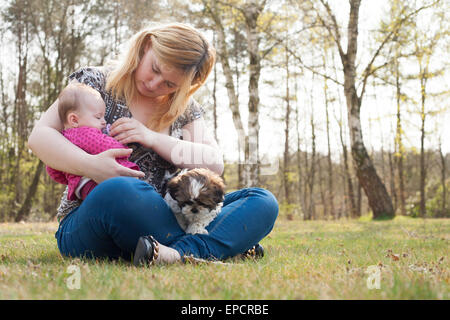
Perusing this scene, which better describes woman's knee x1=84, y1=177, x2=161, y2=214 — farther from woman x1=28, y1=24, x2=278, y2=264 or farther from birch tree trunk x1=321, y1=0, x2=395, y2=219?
birch tree trunk x1=321, y1=0, x2=395, y2=219

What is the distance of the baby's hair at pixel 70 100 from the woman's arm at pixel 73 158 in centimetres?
22

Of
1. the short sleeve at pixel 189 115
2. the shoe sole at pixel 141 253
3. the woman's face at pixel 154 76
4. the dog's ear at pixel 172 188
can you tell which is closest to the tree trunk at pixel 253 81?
the short sleeve at pixel 189 115

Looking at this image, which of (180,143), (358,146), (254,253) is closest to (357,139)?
(358,146)

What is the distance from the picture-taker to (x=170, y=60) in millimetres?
2832

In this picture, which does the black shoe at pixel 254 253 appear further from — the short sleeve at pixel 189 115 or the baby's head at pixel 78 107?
the baby's head at pixel 78 107

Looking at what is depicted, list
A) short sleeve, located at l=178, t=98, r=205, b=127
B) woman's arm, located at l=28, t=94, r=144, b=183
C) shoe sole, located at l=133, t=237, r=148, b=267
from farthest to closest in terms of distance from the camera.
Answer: short sleeve, located at l=178, t=98, r=205, b=127
woman's arm, located at l=28, t=94, r=144, b=183
shoe sole, located at l=133, t=237, r=148, b=267

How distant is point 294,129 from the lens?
22188 millimetres

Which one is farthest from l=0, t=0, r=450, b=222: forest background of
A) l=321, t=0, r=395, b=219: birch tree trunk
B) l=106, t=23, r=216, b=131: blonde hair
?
l=106, t=23, r=216, b=131: blonde hair

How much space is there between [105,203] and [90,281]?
0.65 metres

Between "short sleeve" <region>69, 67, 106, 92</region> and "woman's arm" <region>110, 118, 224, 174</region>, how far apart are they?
0.39 metres

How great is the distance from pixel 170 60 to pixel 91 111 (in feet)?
2.15

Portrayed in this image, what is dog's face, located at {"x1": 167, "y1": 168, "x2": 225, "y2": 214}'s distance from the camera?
8.76 feet
